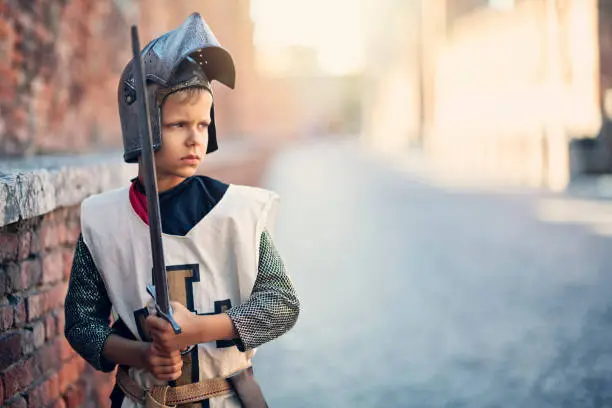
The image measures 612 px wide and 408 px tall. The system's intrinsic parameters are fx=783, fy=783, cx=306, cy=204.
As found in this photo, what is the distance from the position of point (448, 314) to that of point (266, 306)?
3.50m

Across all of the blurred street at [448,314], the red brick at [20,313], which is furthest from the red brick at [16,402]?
the blurred street at [448,314]

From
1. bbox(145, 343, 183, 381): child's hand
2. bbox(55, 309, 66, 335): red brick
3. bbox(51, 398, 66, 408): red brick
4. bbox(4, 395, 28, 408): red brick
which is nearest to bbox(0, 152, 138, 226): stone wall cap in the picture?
bbox(55, 309, 66, 335): red brick

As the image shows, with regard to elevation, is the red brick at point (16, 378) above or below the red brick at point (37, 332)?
below

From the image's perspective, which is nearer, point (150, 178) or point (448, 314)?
point (150, 178)

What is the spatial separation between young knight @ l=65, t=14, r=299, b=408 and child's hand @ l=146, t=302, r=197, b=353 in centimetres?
5

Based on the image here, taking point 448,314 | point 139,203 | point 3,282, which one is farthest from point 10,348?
point 448,314

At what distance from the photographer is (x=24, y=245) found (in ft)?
7.95

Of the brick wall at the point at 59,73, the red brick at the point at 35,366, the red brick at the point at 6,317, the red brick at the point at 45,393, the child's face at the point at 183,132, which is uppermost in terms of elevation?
the brick wall at the point at 59,73

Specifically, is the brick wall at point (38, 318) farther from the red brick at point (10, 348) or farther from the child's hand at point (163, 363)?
the child's hand at point (163, 363)

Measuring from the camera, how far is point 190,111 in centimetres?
167

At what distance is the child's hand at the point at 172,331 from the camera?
1.52 meters

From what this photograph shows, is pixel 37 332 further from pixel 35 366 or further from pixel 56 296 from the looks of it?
pixel 56 296

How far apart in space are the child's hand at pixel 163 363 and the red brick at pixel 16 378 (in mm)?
773

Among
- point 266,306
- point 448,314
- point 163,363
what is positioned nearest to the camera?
point 163,363
